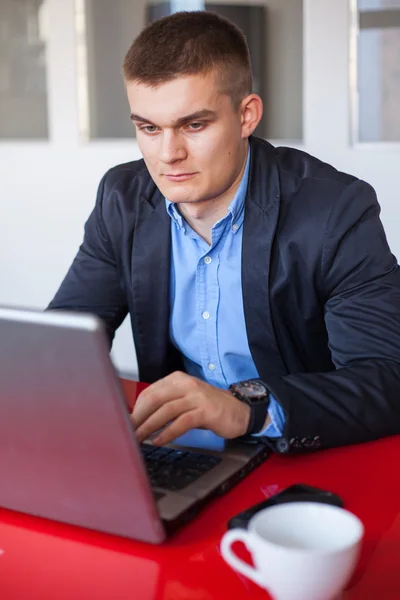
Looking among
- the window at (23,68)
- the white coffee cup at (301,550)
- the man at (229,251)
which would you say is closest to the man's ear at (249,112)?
the man at (229,251)

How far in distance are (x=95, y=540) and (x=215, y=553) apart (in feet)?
0.46

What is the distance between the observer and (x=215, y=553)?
3.05 ft

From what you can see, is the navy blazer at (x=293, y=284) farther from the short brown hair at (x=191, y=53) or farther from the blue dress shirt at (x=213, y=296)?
the short brown hair at (x=191, y=53)

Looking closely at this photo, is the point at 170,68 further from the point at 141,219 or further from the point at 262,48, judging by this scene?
the point at 262,48

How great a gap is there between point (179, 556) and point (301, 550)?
0.76ft

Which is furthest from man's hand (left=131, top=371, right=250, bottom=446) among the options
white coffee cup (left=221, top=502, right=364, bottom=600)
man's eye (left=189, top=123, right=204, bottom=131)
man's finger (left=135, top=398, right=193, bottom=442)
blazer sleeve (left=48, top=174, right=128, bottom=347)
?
blazer sleeve (left=48, top=174, right=128, bottom=347)

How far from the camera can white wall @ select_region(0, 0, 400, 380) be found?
10.0 feet

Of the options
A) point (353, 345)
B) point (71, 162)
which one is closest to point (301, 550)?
point (353, 345)

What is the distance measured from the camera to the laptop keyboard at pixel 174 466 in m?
1.07

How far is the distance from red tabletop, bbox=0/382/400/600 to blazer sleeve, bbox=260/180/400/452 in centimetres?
13

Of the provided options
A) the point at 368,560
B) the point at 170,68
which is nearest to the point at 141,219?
the point at 170,68

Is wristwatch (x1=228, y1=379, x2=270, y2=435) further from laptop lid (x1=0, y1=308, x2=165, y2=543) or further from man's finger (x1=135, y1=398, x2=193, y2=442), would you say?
laptop lid (x1=0, y1=308, x2=165, y2=543)

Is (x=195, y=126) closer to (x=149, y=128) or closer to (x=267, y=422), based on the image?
(x=149, y=128)

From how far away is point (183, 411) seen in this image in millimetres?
1173
